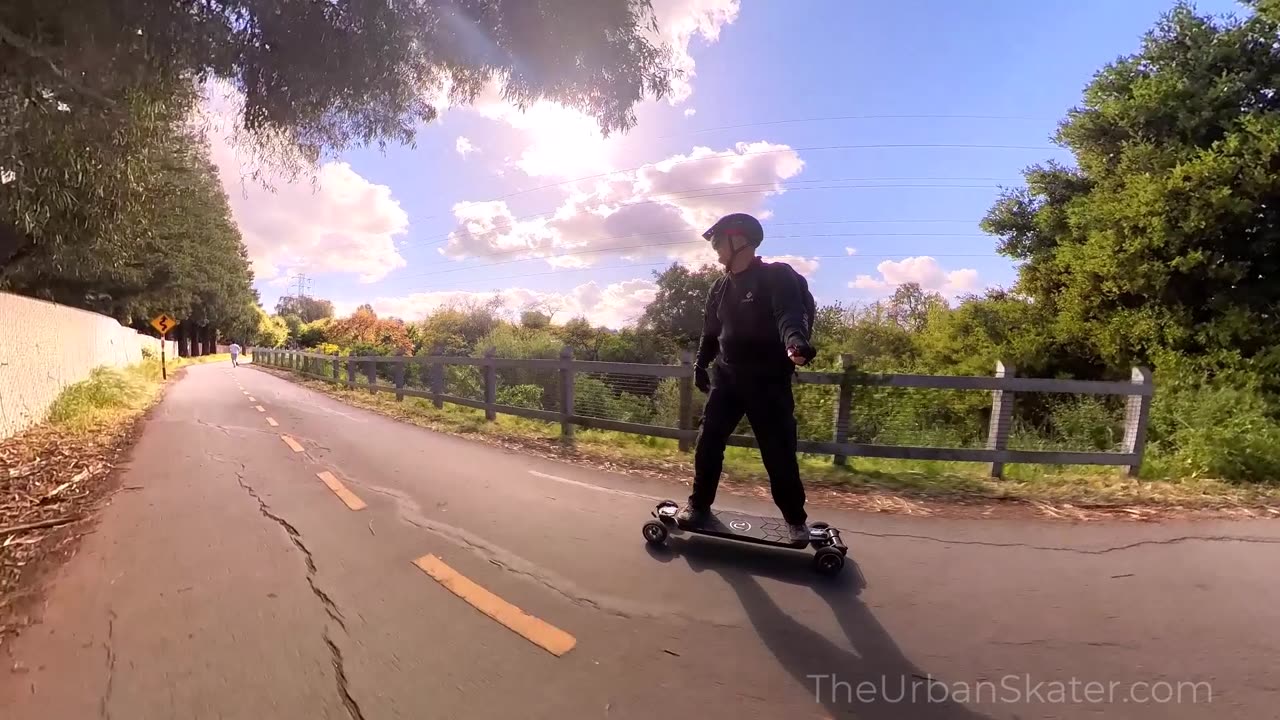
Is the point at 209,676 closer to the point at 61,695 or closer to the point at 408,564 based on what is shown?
the point at 61,695

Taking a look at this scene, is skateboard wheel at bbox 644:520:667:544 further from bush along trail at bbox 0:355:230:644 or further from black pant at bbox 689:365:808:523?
bush along trail at bbox 0:355:230:644

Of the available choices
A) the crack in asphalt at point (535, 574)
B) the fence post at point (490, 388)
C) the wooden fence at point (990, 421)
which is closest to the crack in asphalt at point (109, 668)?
the crack in asphalt at point (535, 574)

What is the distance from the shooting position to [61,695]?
2.29 meters

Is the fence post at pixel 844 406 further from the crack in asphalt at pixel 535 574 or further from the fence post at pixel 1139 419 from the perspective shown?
the crack in asphalt at pixel 535 574

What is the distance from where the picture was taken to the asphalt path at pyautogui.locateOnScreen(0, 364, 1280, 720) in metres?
2.23

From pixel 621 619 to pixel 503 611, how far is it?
60cm

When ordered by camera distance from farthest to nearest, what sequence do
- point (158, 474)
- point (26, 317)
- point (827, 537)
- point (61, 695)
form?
point (26, 317), point (158, 474), point (827, 537), point (61, 695)

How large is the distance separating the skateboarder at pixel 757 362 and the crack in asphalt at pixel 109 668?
2832 mm

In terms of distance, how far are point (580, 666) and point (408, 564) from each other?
162cm

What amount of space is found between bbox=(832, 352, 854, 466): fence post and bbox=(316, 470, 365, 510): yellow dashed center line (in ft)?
15.8

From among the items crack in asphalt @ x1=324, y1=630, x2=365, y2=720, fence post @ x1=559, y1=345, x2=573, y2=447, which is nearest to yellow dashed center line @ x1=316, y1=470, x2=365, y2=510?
crack in asphalt @ x1=324, y1=630, x2=365, y2=720

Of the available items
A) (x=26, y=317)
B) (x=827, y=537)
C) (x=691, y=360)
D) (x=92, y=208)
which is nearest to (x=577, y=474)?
(x=691, y=360)

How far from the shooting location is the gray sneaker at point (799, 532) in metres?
3.43

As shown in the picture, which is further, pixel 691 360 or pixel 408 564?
pixel 691 360
